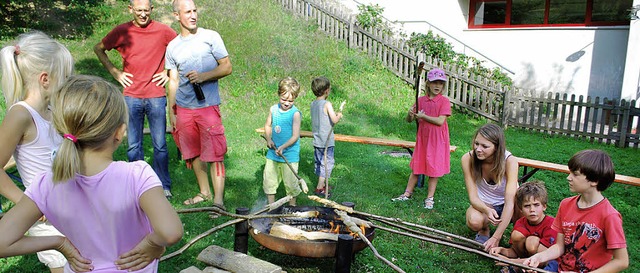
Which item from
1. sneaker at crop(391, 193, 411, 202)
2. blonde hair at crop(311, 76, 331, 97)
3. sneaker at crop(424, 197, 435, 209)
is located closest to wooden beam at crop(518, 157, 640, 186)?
sneaker at crop(424, 197, 435, 209)

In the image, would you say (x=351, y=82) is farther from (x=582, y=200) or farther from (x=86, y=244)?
(x=86, y=244)

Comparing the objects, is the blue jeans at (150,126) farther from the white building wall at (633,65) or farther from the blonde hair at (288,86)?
the white building wall at (633,65)

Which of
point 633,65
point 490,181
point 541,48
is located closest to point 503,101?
point 633,65

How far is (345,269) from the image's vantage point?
9.78 ft

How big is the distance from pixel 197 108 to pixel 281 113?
833mm

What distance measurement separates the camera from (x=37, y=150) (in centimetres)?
240

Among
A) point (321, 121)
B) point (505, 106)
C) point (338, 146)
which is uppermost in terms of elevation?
point (321, 121)

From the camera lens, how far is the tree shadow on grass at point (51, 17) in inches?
425

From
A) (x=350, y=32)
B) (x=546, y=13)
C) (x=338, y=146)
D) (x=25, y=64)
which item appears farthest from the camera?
(x=350, y=32)

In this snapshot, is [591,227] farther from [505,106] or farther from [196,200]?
[505,106]

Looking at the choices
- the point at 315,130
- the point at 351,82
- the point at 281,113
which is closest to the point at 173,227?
the point at 281,113

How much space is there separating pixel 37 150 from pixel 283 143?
2.58 meters

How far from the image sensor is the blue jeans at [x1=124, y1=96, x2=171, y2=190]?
473cm

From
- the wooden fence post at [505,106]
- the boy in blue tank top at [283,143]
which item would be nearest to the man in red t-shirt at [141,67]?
the boy in blue tank top at [283,143]
